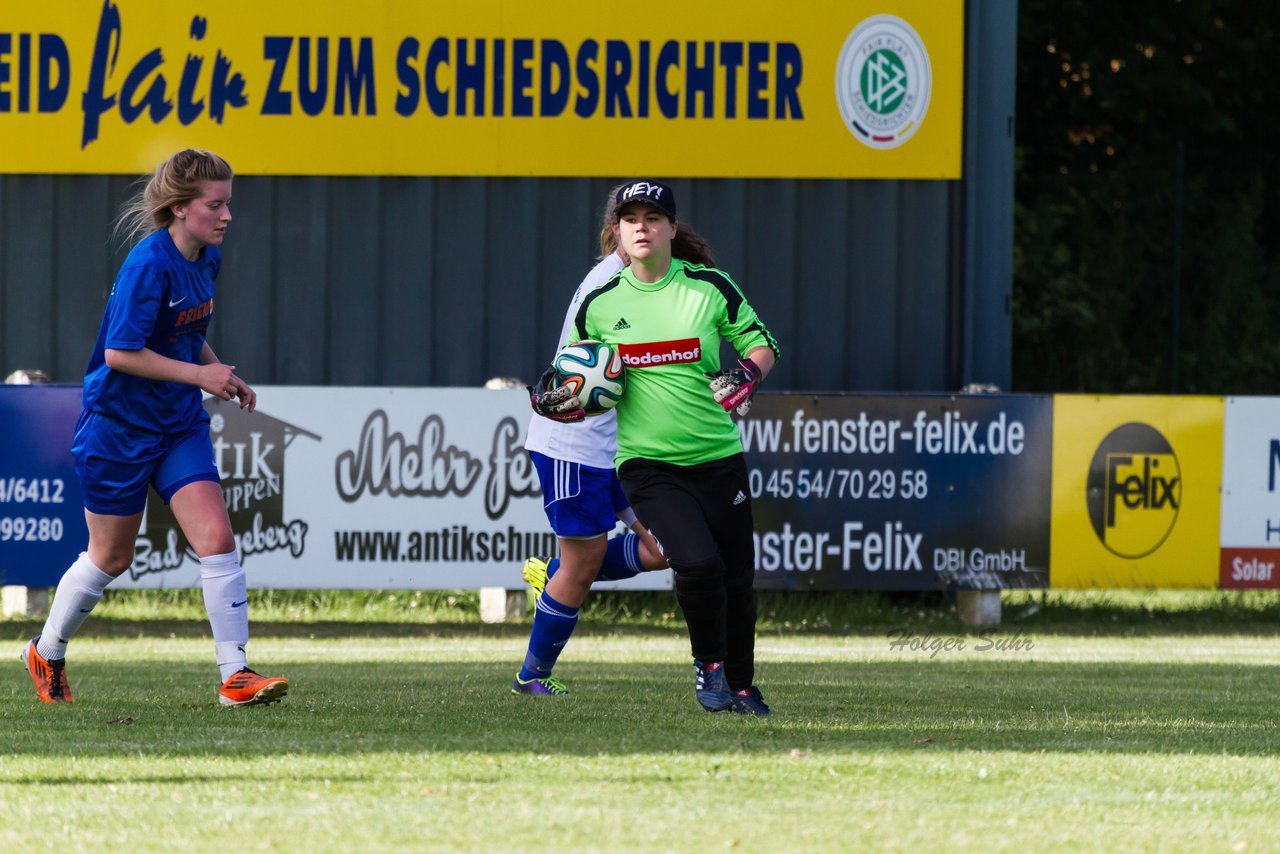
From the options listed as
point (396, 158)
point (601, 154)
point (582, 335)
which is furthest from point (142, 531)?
point (582, 335)

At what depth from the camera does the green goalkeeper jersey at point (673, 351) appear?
6195 millimetres

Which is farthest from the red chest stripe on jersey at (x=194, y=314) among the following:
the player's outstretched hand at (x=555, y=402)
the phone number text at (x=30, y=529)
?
the phone number text at (x=30, y=529)

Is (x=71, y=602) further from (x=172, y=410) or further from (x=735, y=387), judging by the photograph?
(x=735, y=387)

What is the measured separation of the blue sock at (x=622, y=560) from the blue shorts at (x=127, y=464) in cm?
165

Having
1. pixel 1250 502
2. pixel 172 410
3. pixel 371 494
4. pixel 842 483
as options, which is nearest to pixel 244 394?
pixel 172 410

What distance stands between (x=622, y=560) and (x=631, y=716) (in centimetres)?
Answer: 115

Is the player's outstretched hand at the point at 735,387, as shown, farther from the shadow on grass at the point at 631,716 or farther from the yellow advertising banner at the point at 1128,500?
the yellow advertising banner at the point at 1128,500

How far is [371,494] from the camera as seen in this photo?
38.3ft

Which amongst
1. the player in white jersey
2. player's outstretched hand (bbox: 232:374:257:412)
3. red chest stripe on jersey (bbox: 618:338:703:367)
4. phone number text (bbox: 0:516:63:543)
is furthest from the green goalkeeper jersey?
phone number text (bbox: 0:516:63:543)

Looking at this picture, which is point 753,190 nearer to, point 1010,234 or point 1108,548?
point 1010,234

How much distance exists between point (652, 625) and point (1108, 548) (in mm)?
3083

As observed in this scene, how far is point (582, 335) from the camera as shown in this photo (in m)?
6.34

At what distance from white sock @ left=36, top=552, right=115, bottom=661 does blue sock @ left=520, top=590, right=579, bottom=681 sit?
1.59 metres

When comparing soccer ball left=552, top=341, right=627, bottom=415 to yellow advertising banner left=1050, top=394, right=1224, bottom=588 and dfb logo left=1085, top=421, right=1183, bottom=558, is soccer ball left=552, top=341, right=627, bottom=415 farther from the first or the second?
dfb logo left=1085, top=421, right=1183, bottom=558
